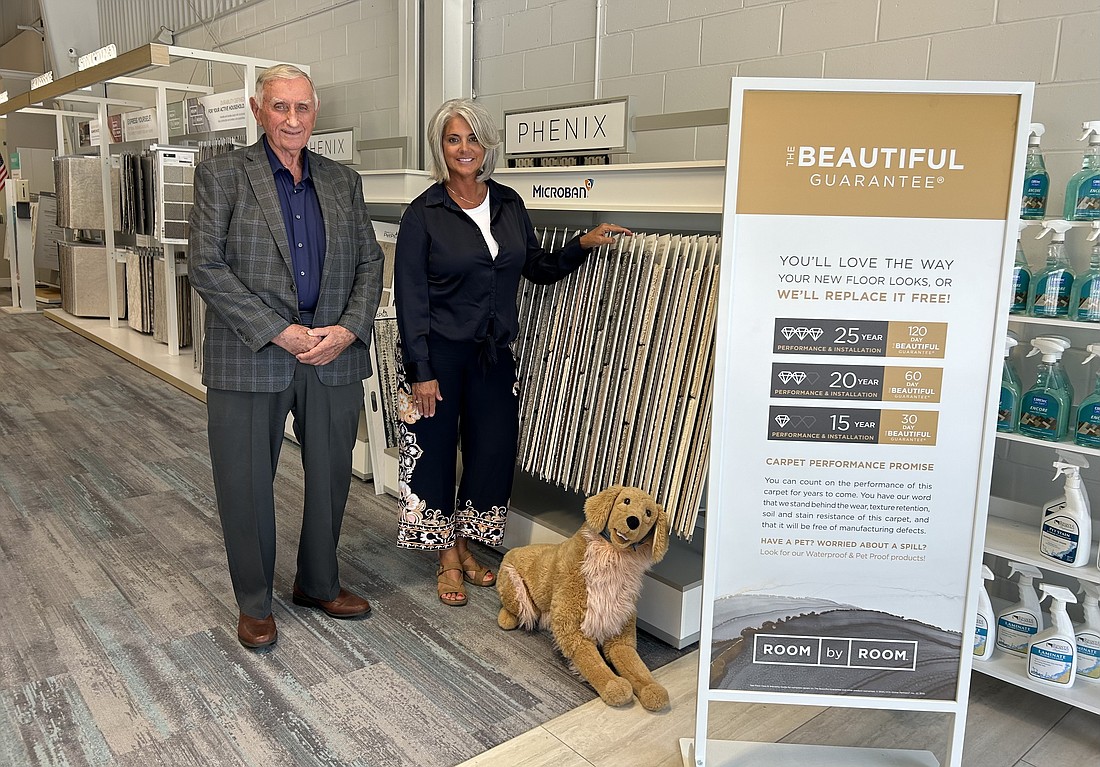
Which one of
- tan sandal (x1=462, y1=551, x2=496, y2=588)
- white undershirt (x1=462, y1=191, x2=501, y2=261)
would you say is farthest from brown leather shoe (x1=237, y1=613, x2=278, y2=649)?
white undershirt (x1=462, y1=191, x2=501, y2=261)

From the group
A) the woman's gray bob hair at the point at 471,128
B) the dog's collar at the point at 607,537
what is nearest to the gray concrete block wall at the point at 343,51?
the woman's gray bob hair at the point at 471,128

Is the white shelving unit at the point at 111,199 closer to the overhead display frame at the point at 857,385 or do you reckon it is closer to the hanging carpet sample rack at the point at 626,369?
the hanging carpet sample rack at the point at 626,369

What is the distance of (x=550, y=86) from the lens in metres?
4.12

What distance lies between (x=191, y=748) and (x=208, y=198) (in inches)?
58.6

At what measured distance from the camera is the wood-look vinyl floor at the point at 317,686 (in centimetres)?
223

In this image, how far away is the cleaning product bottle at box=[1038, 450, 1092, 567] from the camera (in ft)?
7.61

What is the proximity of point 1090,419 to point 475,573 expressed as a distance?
2.02 m

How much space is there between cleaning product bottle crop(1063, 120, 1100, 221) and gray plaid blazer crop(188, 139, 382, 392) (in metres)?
2.05

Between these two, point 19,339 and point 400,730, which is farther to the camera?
point 19,339

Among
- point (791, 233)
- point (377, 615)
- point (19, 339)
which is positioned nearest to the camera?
point (791, 233)

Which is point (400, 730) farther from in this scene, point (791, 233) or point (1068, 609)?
point (1068, 609)

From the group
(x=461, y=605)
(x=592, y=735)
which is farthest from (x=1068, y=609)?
(x=461, y=605)

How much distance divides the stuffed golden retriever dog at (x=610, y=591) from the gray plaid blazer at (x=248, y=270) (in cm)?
95

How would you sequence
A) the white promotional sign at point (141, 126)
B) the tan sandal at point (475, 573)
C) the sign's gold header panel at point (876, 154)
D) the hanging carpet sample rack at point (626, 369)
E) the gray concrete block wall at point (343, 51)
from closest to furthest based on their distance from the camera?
the sign's gold header panel at point (876, 154)
the hanging carpet sample rack at point (626, 369)
the tan sandal at point (475, 573)
the gray concrete block wall at point (343, 51)
the white promotional sign at point (141, 126)
